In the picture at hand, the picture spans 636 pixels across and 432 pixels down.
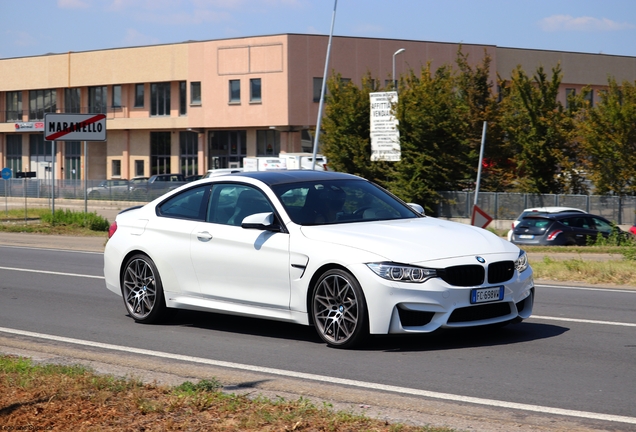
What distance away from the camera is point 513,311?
8289mm

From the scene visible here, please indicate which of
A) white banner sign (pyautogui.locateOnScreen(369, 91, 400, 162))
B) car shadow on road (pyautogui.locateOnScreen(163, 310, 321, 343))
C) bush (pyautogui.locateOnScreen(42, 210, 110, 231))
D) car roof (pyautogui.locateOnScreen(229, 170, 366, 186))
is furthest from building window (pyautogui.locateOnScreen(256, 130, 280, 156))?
car roof (pyautogui.locateOnScreen(229, 170, 366, 186))

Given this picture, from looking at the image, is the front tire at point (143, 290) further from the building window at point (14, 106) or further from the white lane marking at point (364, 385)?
the building window at point (14, 106)

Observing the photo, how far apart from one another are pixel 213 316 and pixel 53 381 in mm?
4053

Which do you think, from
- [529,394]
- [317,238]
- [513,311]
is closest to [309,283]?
[317,238]

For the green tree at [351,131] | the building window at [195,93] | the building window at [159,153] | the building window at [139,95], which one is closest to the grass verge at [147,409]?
the green tree at [351,131]

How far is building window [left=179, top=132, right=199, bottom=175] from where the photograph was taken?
237 feet

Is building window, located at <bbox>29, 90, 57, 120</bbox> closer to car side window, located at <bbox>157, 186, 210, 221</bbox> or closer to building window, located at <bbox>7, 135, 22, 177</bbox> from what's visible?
building window, located at <bbox>7, 135, 22, 177</bbox>

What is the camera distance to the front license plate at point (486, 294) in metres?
7.88

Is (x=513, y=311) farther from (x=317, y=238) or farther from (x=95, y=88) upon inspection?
(x=95, y=88)

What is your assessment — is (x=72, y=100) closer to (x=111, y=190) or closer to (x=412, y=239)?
(x=111, y=190)

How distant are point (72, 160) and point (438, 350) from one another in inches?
2930

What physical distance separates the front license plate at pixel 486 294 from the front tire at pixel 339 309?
927 mm

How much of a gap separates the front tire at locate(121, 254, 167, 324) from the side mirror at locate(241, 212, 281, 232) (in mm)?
1566

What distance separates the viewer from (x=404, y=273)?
7.74 meters
